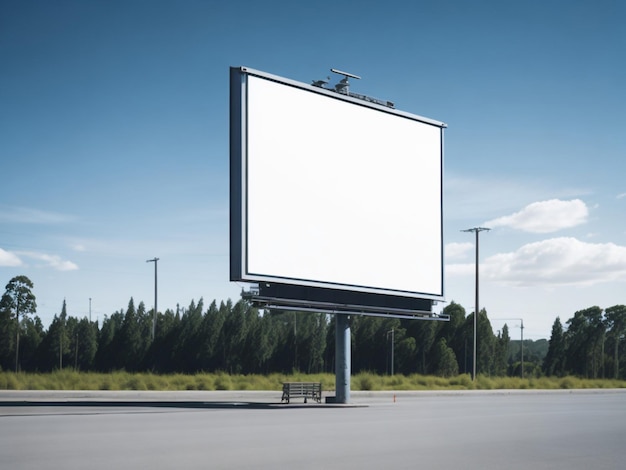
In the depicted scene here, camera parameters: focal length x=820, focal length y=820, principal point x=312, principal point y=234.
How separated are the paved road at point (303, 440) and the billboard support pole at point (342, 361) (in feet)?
20.5

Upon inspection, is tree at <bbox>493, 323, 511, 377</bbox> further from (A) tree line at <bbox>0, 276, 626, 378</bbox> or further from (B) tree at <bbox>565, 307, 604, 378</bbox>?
(B) tree at <bbox>565, 307, 604, 378</bbox>

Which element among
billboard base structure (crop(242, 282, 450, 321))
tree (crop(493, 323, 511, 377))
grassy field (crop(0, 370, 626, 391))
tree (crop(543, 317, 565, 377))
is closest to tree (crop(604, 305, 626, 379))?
tree (crop(543, 317, 565, 377))

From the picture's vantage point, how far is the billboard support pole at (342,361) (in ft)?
101

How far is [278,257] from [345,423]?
912cm

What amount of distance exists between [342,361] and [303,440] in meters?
16.1

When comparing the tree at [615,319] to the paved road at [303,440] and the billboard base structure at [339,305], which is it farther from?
the paved road at [303,440]

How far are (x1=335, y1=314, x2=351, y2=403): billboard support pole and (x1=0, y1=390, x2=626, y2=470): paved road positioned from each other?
6237 millimetres

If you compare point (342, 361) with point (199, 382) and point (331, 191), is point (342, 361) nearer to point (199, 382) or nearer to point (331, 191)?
point (331, 191)

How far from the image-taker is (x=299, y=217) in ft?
93.3

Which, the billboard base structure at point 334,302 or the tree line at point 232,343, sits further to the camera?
the tree line at point 232,343

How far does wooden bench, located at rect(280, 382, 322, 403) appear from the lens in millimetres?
31203

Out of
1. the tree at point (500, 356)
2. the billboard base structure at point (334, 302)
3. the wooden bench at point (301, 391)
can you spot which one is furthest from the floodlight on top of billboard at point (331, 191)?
the tree at point (500, 356)

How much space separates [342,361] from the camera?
31062 mm

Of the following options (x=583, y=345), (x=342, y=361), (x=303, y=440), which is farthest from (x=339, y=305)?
(x=583, y=345)
